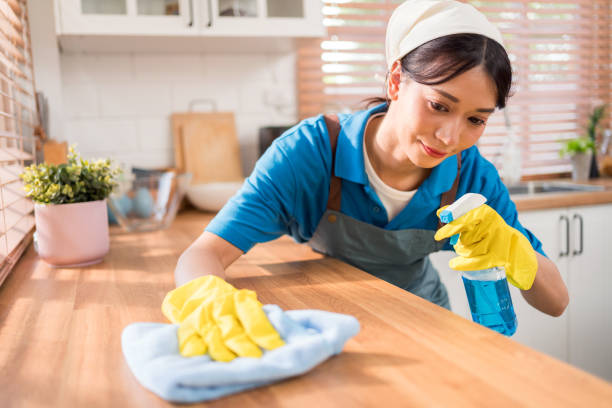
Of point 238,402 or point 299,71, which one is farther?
point 299,71

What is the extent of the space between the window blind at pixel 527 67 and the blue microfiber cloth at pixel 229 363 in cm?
185

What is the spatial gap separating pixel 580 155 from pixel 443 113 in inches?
78.7

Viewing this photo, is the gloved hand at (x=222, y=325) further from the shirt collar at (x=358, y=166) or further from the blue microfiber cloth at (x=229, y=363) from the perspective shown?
the shirt collar at (x=358, y=166)

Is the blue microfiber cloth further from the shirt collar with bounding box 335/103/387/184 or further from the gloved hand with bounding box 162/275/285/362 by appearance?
the shirt collar with bounding box 335/103/387/184

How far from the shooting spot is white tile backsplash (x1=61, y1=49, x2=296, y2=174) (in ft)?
6.97

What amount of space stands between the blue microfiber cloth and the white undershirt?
0.59 m

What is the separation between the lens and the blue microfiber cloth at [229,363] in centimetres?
58

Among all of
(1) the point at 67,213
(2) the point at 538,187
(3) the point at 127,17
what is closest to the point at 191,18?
(3) the point at 127,17

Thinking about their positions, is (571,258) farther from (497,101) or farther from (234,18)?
(234,18)

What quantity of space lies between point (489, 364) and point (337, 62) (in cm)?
205

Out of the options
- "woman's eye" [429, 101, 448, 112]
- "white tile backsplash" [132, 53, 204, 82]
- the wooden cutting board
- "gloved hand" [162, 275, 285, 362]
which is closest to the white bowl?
the wooden cutting board

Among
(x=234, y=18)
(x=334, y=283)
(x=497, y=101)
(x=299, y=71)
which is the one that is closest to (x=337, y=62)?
(x=299, y=71)

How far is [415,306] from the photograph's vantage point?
33.9 inches

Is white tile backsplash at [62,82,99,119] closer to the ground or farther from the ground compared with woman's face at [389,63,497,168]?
farther from the ground
